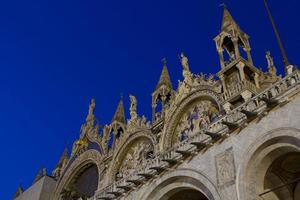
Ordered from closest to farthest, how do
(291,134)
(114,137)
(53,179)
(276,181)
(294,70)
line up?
1. (291,134)
2. (294,70)
3. (276,181)
4. (114,137)
5. (53,179)

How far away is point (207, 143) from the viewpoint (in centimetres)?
1413

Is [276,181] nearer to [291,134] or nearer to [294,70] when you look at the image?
[291,134]

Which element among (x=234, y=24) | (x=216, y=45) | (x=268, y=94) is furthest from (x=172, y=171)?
(x=234, y=24)

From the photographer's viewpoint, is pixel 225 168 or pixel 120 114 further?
pixel 120 114

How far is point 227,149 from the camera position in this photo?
13.3m

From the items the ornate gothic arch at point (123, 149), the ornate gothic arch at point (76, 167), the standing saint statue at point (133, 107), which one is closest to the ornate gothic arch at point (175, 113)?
the ornate gothic arch at point (123, 149)

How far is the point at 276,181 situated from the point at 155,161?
529 centimetres

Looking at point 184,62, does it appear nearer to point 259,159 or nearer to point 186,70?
point 186,70

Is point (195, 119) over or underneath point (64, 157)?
underneath

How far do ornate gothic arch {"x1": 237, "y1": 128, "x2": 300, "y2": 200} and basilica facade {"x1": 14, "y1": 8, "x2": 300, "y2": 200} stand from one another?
3cm

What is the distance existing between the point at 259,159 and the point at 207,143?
7.85ft

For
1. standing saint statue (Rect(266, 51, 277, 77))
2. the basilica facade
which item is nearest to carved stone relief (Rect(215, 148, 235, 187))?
the basilica facade

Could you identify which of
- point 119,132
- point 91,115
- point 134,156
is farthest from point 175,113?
point 91,115

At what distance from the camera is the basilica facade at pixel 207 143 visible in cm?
1220
